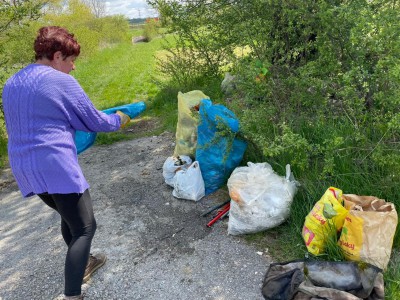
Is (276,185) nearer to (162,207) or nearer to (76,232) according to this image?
(162,207)

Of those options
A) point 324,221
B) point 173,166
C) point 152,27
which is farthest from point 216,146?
point 152,27

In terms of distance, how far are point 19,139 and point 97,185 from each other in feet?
7.48

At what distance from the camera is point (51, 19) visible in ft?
82.4

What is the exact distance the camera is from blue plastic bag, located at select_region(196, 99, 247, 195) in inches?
136

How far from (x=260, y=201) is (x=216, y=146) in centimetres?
91

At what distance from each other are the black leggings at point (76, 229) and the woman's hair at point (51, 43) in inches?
33.7

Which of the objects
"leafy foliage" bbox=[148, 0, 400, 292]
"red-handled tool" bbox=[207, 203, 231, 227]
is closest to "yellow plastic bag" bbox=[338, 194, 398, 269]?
"leafy foliage" bbox=[148, 0, 400, 292]

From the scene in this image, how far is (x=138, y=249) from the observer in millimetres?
2959

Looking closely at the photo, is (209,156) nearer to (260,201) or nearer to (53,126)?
(260,201)

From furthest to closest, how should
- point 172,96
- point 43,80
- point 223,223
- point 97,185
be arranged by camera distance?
point 172,96
point 97,185
point 223,223
point 43,80

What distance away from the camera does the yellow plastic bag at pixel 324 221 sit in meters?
2.48

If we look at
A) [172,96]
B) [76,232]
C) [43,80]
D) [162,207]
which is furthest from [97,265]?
[172,96]

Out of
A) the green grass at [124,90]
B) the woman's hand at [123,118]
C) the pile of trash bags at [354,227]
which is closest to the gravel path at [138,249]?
the pile of trash bags at [354,227]

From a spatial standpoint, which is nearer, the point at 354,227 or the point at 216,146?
the point at 354,227
